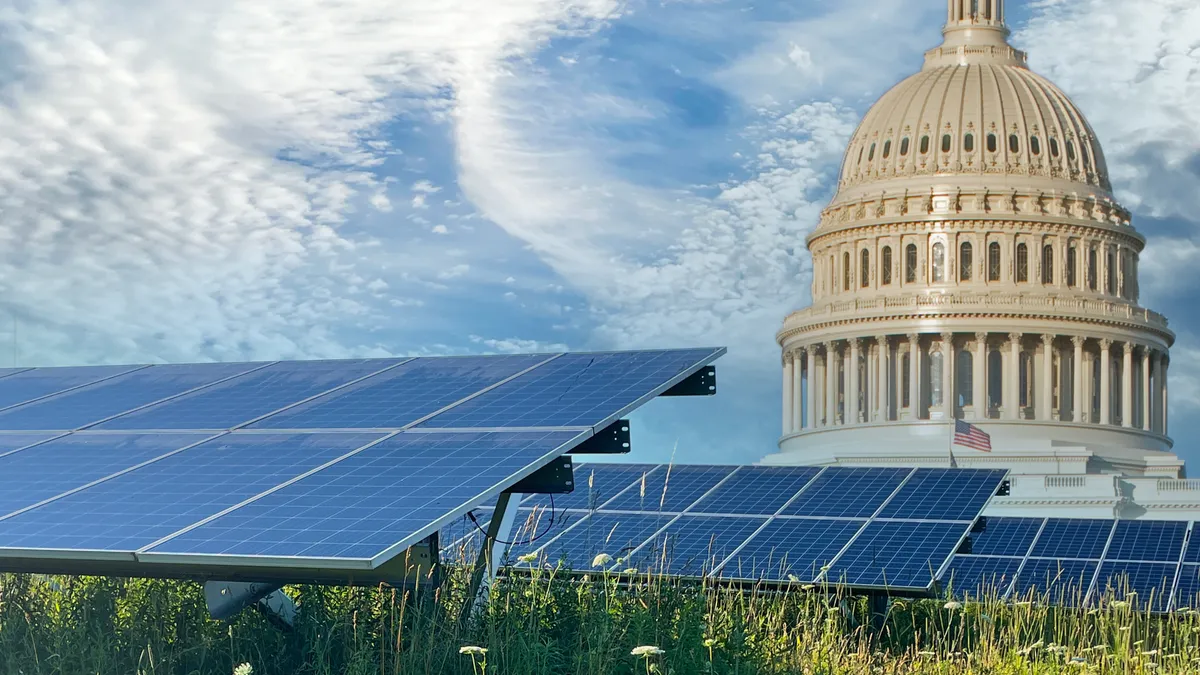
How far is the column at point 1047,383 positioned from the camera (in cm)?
9288

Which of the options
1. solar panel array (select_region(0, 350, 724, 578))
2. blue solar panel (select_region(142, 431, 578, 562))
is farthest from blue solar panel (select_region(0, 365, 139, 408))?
blue solar panel (select_region(142, 431, 578, 562))

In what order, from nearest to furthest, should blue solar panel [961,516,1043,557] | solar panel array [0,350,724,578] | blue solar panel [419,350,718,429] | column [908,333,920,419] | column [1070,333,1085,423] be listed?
solar panel array [0,350,724,578] < blue solar panel [419,350,718,429] < blue solar panel [961,516,1043,557] < column [1070,333,1085,423] < column [908,333,920,419]

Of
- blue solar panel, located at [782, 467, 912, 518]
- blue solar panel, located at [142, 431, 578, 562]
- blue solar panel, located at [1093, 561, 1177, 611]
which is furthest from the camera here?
blue solar panel, located at [782, 467, 912, 518]

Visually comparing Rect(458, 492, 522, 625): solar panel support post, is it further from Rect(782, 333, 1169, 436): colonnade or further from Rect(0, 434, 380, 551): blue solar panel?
Rect(782, 333, 1169, 436): colonnade

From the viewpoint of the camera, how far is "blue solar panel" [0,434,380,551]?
11.5 m

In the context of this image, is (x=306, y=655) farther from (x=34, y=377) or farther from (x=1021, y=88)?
(x=1021, y=88)

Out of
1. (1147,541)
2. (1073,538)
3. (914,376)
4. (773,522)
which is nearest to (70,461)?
(773,522)

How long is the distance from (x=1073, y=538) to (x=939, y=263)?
231ft

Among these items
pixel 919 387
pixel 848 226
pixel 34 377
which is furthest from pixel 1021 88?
pixel 34 377

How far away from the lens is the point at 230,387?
54.7 feet

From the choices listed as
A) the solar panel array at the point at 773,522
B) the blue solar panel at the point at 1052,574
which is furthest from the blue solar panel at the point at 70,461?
the blue solar panel at the point at 1052,574

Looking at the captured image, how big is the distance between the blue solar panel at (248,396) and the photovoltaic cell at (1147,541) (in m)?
12.7

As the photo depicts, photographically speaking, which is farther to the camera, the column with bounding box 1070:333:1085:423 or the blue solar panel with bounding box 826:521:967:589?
the column with bounding box 1070:333:1085:423

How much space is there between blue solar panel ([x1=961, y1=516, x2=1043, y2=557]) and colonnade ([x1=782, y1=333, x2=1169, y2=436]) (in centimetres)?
6329
